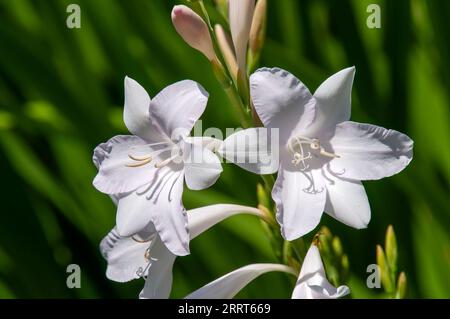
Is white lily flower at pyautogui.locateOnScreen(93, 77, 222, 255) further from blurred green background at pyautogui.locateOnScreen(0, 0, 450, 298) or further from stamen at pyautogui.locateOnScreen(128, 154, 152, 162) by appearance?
blurred green background at pyautogui.locateOnScreen(0, 0, 450, 298)

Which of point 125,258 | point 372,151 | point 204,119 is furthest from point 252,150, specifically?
point 204,119

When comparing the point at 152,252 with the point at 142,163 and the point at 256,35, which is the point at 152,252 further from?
the point at 256,35

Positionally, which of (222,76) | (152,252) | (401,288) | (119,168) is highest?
(222,76)

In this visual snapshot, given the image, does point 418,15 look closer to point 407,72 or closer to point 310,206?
point 407,72

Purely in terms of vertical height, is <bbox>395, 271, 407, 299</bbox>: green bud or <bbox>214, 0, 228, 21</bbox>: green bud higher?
<bbox>214, 0, 228, 21</bbox>: green bud

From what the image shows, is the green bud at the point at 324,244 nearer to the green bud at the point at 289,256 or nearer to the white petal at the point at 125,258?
the green bud at the point at 289,256

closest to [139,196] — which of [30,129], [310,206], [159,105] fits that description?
[159,105]

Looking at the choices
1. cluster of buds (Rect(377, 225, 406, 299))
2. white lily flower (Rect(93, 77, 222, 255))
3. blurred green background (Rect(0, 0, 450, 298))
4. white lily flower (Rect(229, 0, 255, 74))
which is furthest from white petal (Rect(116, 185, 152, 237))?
blurred green background (Rect(0, 0, 450, 298))
